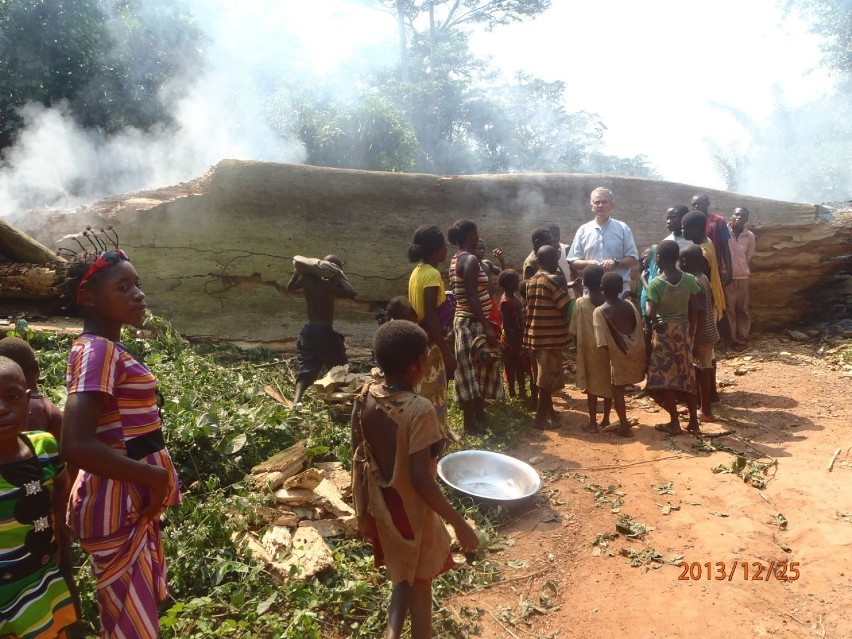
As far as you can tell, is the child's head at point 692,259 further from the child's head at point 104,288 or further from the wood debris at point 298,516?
the child's head at point 104,288

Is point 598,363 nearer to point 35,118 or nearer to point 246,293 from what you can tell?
point 246,293

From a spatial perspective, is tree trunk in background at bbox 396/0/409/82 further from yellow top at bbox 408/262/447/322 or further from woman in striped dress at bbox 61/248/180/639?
woman in striped dress at bbox 61/248/180/639

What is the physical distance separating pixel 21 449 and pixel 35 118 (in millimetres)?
11394

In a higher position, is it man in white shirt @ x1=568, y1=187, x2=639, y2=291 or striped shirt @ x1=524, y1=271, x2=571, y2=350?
man in white shirt @ x1=568, y1=187, x2=639, y2=291

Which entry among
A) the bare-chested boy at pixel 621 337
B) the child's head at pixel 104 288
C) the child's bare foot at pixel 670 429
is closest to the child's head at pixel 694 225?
the bare-chested boy at pixel 621 337

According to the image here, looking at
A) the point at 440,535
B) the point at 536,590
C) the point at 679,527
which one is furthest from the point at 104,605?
the point at 679,527

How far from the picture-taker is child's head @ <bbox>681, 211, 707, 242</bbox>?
16.6 feet

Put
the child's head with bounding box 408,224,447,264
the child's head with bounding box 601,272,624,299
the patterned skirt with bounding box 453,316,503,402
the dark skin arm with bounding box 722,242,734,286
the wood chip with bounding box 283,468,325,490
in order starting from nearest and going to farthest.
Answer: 1. the wood chip with bounding box 283,468,325,490
2. the child's head with bounding box 408,224,447,264
3. the child's head with bounding box 601,272,624,299
4. the patterned skirt with bounding box 453,316,503,402
5. the dark skin arm with bounding box 722,242,734,286

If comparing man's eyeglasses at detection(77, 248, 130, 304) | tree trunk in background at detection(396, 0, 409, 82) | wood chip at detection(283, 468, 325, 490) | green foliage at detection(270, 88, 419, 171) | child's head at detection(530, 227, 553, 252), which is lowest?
wood chip at detection(283, 468, 325, 490)

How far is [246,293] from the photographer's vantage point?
671 centimetres

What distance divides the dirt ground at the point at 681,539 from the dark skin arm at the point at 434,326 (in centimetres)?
93

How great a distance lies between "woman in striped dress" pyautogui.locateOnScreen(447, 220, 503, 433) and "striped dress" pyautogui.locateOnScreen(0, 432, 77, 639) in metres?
3.19

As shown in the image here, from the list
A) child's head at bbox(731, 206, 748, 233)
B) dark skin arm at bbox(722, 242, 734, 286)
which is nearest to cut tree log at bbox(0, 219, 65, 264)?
dark skin arm at bbox(722, 242, 734, 286)
